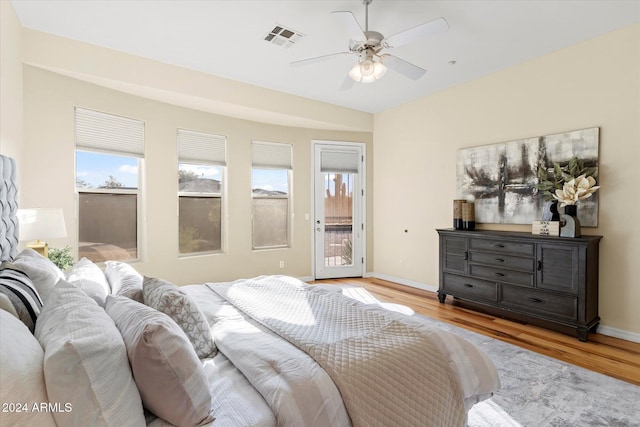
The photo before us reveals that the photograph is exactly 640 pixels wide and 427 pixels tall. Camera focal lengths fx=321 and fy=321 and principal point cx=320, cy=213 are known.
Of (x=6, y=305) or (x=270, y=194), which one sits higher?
(x=270, y=194)

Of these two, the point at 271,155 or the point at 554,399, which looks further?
the point at 271,155

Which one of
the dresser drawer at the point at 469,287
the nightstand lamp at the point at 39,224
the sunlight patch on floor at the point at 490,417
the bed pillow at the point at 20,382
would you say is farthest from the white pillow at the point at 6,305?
the dresser drawer at the point at 469,287

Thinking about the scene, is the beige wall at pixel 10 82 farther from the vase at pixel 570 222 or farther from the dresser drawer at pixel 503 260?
the vase at pixel 570 222

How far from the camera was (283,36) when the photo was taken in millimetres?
3115

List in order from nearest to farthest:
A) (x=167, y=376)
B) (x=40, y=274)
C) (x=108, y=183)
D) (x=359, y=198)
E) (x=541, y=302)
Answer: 1. (x=167, y=376)
2. (x=40, y=274)
3. (x=541, y=302)
4. (x=108, y=183)
5. (x=359, y=198)

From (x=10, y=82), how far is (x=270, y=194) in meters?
3.25

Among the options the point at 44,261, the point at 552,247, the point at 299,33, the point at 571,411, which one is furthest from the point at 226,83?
the point at 571,411

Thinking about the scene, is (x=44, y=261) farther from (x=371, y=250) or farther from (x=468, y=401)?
(x=371, y=250)

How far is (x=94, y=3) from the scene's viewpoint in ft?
8.68

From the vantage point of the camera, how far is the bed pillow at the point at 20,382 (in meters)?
0.77

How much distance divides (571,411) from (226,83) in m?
4.53

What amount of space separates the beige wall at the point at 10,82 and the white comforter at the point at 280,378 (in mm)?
2373

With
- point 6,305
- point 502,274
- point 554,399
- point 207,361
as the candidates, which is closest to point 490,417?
point 554,399

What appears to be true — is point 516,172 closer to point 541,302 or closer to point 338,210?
point 541,302
